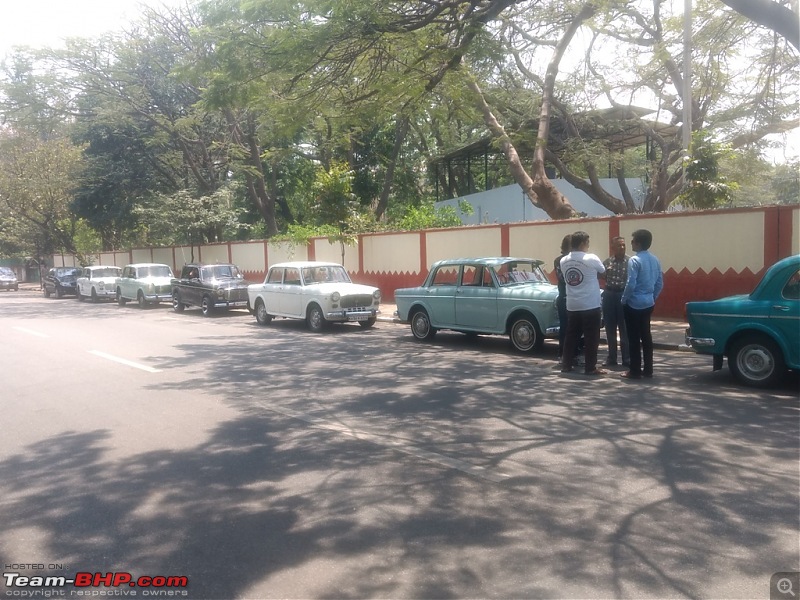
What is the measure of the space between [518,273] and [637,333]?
11.3 feet

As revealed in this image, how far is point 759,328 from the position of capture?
26.9 ft

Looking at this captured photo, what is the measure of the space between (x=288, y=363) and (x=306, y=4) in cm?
568

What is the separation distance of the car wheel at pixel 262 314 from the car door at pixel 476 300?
672cm

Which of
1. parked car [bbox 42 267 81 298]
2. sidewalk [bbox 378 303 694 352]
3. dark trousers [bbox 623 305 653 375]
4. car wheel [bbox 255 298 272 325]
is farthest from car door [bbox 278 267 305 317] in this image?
parked car [bbox 42 267 81 298]

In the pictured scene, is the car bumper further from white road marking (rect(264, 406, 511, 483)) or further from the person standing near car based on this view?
white road marking (rect(264, 406, 511, 483))

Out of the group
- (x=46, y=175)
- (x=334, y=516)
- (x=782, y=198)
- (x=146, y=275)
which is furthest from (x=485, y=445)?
(x=782, y=198)

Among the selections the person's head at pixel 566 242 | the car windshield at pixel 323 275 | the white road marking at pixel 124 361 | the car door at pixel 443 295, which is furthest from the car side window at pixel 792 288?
the car windshield at pixel 323 275

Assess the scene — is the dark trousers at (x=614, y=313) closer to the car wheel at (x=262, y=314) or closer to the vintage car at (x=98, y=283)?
the car wheel at (x=262, y=314)

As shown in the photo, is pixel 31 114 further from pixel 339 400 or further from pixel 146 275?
pixel 339 400

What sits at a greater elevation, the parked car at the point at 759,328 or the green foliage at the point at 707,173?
the green foliage at the point at 707,173

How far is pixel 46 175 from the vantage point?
39156 mm

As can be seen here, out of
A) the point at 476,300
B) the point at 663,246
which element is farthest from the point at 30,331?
the point at 663,246

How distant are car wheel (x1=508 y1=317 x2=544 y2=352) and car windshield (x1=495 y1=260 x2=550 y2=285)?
30.4 inches

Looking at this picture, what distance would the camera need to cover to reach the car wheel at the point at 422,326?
13516 mm
